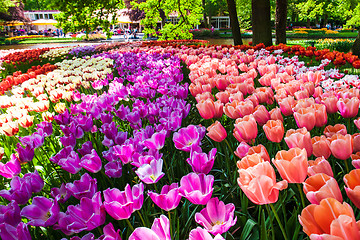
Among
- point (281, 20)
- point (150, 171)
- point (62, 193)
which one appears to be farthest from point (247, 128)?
point (281, 20)

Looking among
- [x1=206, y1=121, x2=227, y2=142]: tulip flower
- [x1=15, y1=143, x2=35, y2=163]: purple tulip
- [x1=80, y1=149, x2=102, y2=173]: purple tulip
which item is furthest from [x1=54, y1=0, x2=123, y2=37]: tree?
[x1=206, y1=121, x2=227, y2=142]: tulip flower

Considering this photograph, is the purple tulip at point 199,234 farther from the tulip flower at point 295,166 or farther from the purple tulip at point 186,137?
the purple tulip at point 186,137

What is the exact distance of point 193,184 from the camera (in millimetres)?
1076

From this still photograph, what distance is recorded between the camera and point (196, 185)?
1.08 metres

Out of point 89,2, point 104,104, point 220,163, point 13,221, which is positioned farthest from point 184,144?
point 89,2

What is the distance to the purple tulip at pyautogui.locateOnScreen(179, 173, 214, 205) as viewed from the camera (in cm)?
103

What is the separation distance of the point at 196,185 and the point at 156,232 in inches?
10.6

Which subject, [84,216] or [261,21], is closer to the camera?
[84,216]

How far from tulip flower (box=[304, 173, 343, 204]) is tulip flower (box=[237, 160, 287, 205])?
0.28 ft

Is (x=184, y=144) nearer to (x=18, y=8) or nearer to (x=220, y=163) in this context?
(x=220, y=163)

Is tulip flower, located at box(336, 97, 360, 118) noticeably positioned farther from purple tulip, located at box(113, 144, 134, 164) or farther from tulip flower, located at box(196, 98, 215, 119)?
purple tulip, located at box(113, 144, 134, 164)

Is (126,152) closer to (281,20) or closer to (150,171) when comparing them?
(150,171)

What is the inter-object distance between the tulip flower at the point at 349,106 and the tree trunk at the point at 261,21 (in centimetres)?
882

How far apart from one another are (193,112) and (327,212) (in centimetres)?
247
